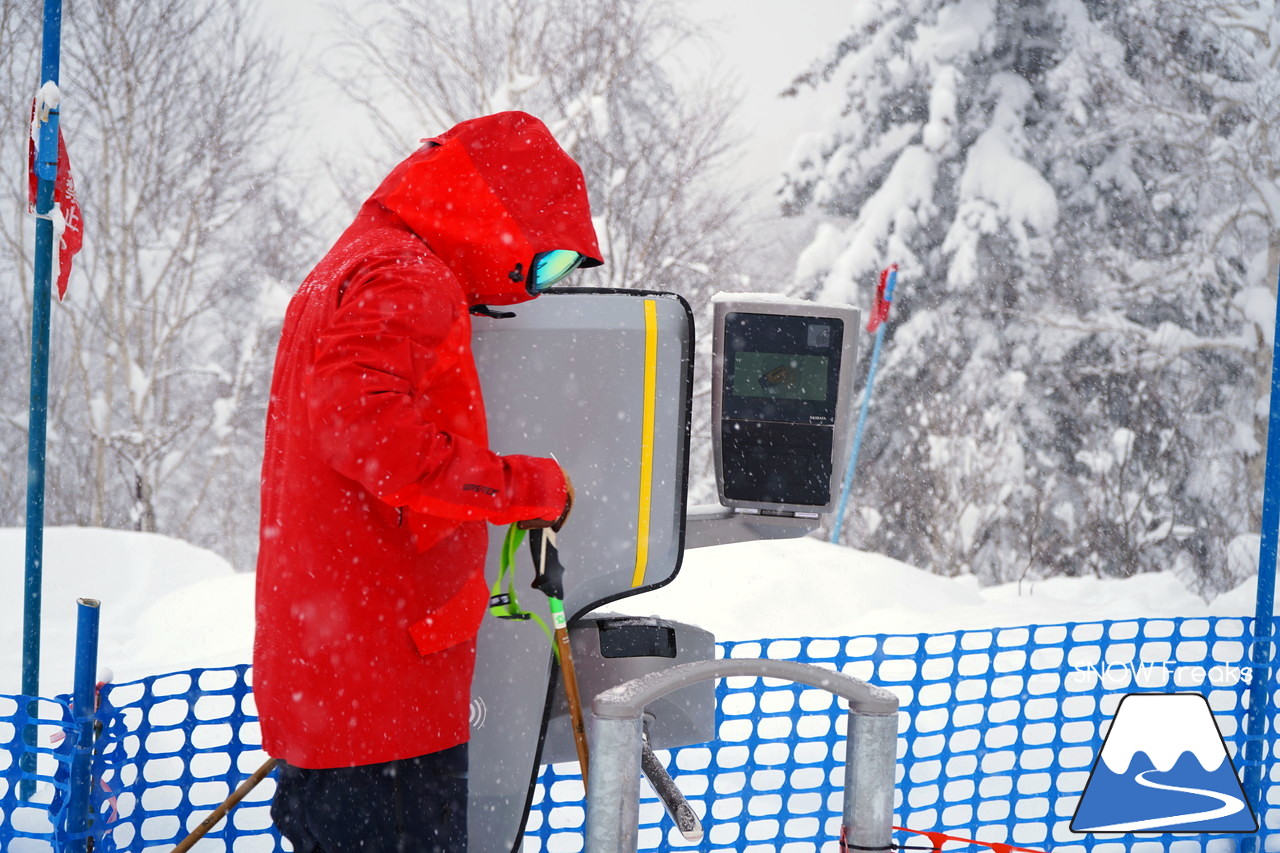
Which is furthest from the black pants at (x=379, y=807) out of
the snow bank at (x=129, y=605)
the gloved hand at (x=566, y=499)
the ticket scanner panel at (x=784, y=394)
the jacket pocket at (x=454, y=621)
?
the snow bank at (x=129, y=605)

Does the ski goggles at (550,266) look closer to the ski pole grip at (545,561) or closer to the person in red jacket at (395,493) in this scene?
the person in red jacket at (395,493)

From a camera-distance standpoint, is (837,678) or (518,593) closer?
(837,678)

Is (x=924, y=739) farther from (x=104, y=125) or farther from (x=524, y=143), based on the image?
(x=104, y=125)

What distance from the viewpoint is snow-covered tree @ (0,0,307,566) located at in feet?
32.1

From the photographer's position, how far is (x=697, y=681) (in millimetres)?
1268

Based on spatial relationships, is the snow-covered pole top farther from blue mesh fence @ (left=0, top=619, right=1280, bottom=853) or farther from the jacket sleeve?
the jacket sleeve

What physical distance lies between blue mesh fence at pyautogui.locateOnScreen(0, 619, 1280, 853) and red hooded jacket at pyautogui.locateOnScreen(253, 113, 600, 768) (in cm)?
68

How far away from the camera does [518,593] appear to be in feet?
6.86

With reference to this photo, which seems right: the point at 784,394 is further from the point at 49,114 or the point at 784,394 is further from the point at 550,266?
the point at 49,114

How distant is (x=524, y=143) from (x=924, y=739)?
2.60 m

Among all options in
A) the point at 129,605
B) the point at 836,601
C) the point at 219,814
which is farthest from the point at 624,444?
the point at 129,605

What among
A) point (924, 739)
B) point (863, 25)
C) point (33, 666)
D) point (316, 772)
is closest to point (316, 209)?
point (863, 25)

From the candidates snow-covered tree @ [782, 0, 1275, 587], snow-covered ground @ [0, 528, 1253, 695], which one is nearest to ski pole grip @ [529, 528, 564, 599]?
snow-covered ground @ [0, 528, 1253, 695]

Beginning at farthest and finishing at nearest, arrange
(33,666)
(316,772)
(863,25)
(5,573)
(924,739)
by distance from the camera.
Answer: (863,25) → (5,573) → (924,739) → (33,666) → (316,772)
